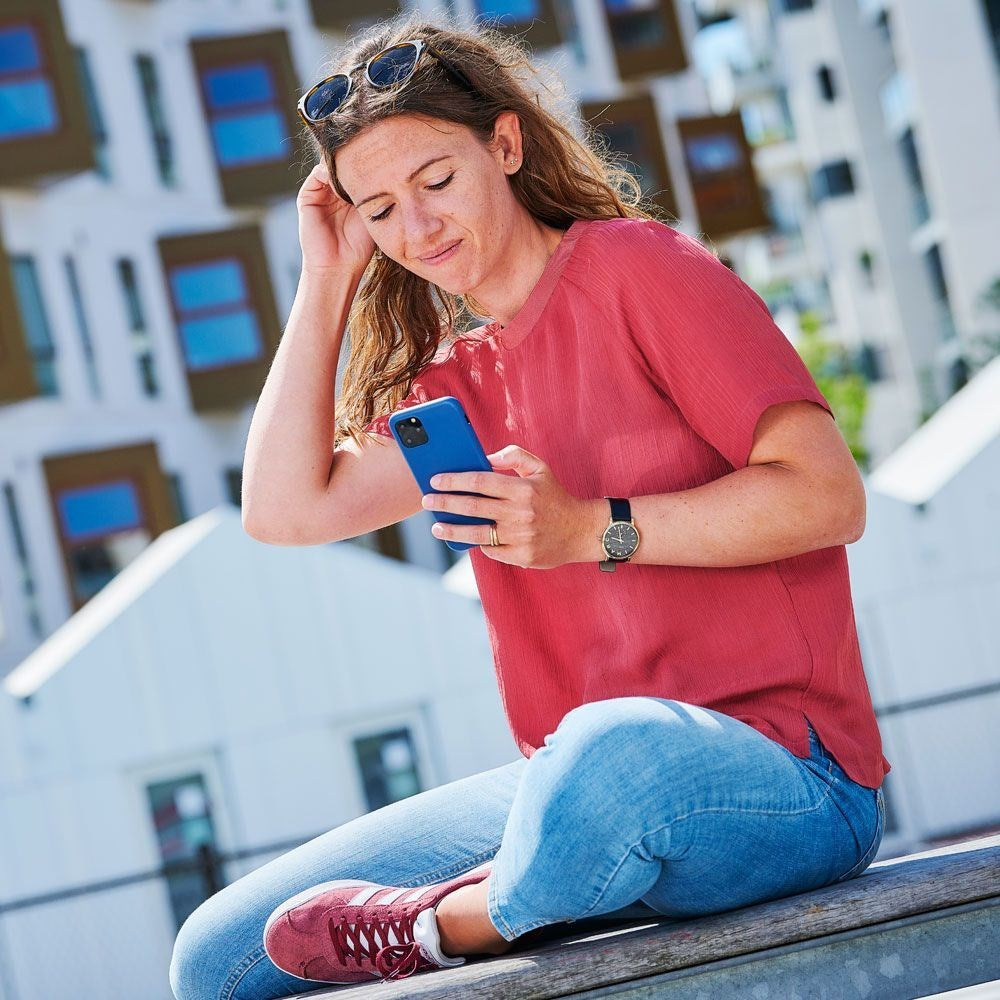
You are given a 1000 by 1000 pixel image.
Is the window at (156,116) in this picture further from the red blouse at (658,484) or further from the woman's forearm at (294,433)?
the red blouse at (658,484)

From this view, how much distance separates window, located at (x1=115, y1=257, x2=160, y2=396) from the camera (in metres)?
18.8

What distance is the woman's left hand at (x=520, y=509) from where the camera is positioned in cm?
174

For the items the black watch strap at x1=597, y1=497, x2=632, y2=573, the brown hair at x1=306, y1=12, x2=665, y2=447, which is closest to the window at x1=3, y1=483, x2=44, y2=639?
the brown hair at x1=306, y1=12, x2=665, y2=447

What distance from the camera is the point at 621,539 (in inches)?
69.7

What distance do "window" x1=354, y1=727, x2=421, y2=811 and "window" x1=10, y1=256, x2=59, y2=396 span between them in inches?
344

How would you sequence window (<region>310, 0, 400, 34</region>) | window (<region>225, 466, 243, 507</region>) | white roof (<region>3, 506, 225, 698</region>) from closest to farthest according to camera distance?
white roof (<region>3, 506, 225, 698</region>)
window (<region>225, 466, 243, 507</region>)
window (<region>310, 0, 400, 34</region>)

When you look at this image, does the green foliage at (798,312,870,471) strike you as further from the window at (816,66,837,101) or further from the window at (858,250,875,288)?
the window at (816,66,837,101)

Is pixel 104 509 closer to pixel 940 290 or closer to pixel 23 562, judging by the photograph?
pixel 23 562

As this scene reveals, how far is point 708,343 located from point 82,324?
17392 millimetres

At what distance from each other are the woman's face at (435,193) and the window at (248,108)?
1825cm

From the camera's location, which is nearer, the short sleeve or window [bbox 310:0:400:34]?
the short sleeve

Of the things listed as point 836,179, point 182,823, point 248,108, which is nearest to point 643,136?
point 248,108

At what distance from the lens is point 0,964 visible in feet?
30.1

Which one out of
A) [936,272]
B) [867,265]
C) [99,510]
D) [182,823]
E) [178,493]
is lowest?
[182,823]
